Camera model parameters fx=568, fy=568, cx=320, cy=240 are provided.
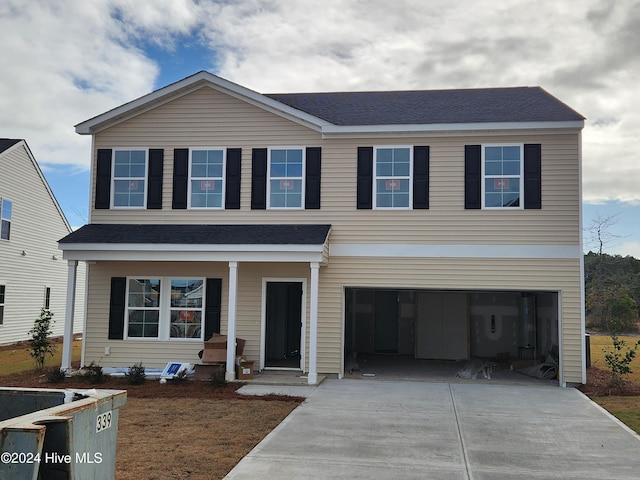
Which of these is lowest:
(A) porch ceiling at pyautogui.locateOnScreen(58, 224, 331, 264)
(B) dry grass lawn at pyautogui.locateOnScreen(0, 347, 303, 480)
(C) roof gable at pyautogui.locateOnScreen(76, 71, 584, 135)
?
(B) dry grass lawn at pyautogui.locateOnScreen(0, 347, 303, 480)

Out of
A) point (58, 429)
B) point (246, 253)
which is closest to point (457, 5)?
point (246, 253)

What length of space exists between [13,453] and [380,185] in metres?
10.9

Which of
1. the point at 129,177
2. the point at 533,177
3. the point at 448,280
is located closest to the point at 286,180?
the point at 129,177

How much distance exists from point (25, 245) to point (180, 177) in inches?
462

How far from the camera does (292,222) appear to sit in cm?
1367

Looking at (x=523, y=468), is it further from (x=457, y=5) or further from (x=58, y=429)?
(x=457, y=5)

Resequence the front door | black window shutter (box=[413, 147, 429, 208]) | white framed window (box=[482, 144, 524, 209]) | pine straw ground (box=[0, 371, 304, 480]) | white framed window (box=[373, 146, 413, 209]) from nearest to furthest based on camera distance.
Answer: pine straw ground (box=[0, 371, 304, 480]), white framed window (box=[482, 144, 524, 209]), black window shutter (box=[413, 147, 429, 208]), white framed window (box=[373, 146, 413, 209]), the front door

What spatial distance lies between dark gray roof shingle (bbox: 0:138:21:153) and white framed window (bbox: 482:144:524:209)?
17.3 metres

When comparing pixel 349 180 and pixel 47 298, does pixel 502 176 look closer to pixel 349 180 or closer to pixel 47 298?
pixel 349 180

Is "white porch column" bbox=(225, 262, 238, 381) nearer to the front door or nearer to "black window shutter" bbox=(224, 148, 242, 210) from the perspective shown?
the front door

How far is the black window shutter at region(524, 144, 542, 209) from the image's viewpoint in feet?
42.5

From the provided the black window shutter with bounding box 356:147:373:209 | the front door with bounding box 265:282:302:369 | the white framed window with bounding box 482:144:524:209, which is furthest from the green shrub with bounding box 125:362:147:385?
the white framed window with bounding box 482:144:524:209

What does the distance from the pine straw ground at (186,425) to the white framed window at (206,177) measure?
441 cm

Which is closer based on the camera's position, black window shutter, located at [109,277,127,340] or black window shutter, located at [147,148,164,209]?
black window shutter, located at [109,277,127,340]
